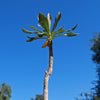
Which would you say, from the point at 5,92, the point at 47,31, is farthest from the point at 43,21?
the point at 5,92

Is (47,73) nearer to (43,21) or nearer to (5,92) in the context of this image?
(43,21)

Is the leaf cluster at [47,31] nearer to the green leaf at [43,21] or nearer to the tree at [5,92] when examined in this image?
the green leaf at [43,21]

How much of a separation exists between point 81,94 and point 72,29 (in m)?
17.6

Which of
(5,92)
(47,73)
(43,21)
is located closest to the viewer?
(47,73)

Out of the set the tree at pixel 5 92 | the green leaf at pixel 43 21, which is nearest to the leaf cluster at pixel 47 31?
the green leaf at pixel 43 21

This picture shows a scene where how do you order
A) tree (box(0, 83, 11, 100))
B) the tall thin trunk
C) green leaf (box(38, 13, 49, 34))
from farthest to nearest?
1. tree (box(0, 83, 11, 100))
2. green leaf (box(38, 13, 49, 34))
3. the tall thin trunk

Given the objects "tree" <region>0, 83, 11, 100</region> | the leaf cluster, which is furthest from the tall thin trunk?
"tree" <region>0, 83, 11, 100</region>

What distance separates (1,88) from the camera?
7438cm

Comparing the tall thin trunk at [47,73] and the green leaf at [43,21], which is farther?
the green leaf at [43,21]

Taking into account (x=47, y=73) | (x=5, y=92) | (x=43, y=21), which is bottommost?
(x=47, y=73)

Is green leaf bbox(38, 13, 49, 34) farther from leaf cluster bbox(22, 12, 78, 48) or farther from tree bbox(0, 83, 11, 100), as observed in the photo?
tree bbox(0, 83, 11, 100)

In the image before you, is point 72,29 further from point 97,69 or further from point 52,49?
point 97,69

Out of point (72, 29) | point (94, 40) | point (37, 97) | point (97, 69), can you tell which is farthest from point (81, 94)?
point (37, 97)

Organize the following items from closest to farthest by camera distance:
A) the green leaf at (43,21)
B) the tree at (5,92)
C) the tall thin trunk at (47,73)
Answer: the tall thin trunk at (47,73) → the green leaf at (43,21) → the tree at (5,92)
